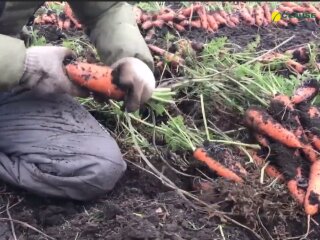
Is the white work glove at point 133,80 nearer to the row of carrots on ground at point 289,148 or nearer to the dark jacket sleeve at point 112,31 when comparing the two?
the dark jacket sleeve at point 112,31

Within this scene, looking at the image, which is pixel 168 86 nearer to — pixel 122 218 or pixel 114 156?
pixel 114 156

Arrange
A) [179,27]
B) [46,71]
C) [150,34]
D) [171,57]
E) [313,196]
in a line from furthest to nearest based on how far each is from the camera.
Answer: [179,27]
[150,34]
[171,57]
[313,196]
[46,71]

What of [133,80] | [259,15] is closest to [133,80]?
[133,80]

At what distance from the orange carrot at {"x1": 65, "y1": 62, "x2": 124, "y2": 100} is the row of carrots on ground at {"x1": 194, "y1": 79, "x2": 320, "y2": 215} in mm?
399

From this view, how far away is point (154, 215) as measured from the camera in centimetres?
155

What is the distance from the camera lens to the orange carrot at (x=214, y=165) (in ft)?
5.62

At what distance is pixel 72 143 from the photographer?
1.72 meters

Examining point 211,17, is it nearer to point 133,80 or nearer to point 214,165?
point 214,165

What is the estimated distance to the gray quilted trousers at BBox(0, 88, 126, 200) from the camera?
1.67m

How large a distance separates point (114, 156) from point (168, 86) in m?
0.51

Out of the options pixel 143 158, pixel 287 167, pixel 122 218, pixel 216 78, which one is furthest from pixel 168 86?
pixel 122 218

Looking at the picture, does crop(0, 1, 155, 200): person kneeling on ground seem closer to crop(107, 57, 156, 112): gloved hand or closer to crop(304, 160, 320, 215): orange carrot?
crop(107, 57, 156, 112): gloved hand

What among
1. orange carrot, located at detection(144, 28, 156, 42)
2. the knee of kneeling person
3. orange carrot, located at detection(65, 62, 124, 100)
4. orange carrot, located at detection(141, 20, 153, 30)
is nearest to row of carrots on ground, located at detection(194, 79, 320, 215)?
the knee of kneeling person

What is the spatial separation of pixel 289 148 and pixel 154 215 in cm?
55
